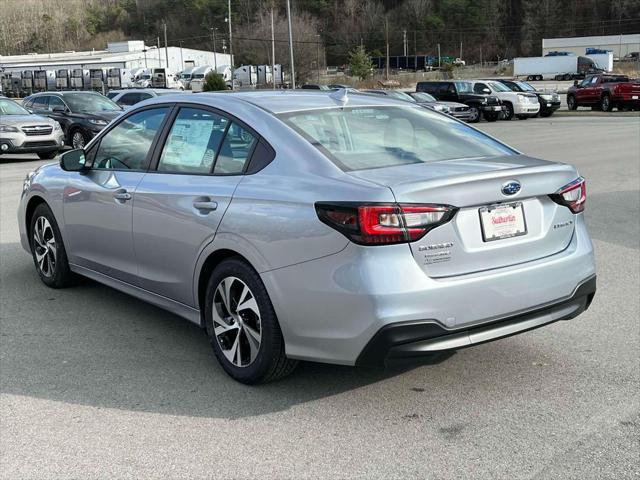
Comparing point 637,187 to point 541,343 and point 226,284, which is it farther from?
point 226,284

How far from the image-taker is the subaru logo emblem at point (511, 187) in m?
3.73

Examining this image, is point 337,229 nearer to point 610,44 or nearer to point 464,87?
point 464,87

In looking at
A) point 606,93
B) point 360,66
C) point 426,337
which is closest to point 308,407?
point 426,337

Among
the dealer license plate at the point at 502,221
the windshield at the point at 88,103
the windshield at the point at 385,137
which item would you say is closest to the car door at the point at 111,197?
the windshield at the point at 385,137

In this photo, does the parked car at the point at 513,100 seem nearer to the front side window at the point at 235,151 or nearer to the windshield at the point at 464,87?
the windshield at the point at 464,87

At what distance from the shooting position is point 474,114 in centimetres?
3150

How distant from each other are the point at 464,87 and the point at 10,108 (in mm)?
19982

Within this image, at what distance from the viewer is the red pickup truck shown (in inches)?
Answer: 1336

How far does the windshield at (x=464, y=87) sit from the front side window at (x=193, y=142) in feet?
96.6

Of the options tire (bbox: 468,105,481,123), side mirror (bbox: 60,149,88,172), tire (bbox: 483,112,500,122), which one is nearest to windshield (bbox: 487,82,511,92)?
tire (bbox: 483,112,500,122)

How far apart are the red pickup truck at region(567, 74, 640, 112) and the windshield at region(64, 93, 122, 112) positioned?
23457mm

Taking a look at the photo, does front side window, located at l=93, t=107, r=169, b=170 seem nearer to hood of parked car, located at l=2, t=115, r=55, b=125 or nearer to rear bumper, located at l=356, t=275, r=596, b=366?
rear bumper, located at l=356, t=275, r=596, b=366

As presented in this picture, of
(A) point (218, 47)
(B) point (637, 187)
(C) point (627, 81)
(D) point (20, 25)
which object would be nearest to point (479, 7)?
(A) point (218, 47)

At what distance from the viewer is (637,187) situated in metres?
11.6
